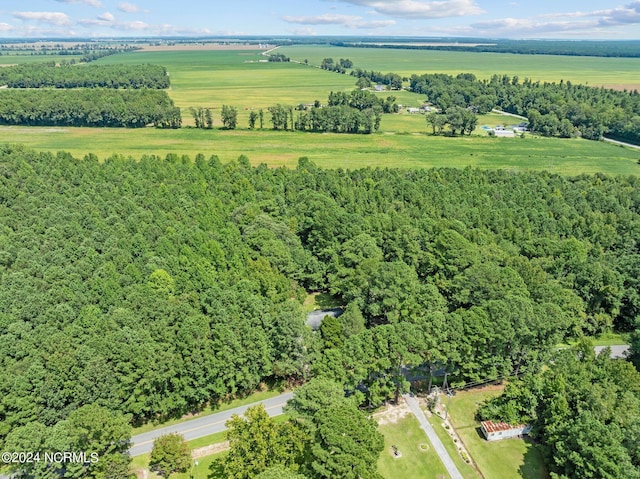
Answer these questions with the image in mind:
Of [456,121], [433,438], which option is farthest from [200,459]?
[456,121]

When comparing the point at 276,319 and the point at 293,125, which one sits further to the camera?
the point at 293,125

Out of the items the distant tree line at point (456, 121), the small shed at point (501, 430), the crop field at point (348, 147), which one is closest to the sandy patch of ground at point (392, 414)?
the small shed at point (501, 430)

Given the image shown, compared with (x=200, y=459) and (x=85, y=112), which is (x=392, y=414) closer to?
(x=200, y=459)

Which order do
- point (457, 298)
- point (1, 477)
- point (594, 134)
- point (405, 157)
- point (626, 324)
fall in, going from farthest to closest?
1. point (594, 134)
2. point (405, 157)
3. point (626, 324)
4. point (457, 298)
5. point (1, 477)

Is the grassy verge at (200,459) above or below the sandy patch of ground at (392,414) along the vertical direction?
below

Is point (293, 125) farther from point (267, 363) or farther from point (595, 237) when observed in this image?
point (267, 363)

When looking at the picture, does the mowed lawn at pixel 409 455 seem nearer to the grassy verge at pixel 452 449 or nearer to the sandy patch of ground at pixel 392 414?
the sandy patch of ground at pixel 392 414

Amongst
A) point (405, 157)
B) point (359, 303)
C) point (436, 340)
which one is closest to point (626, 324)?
point (436, 340)
